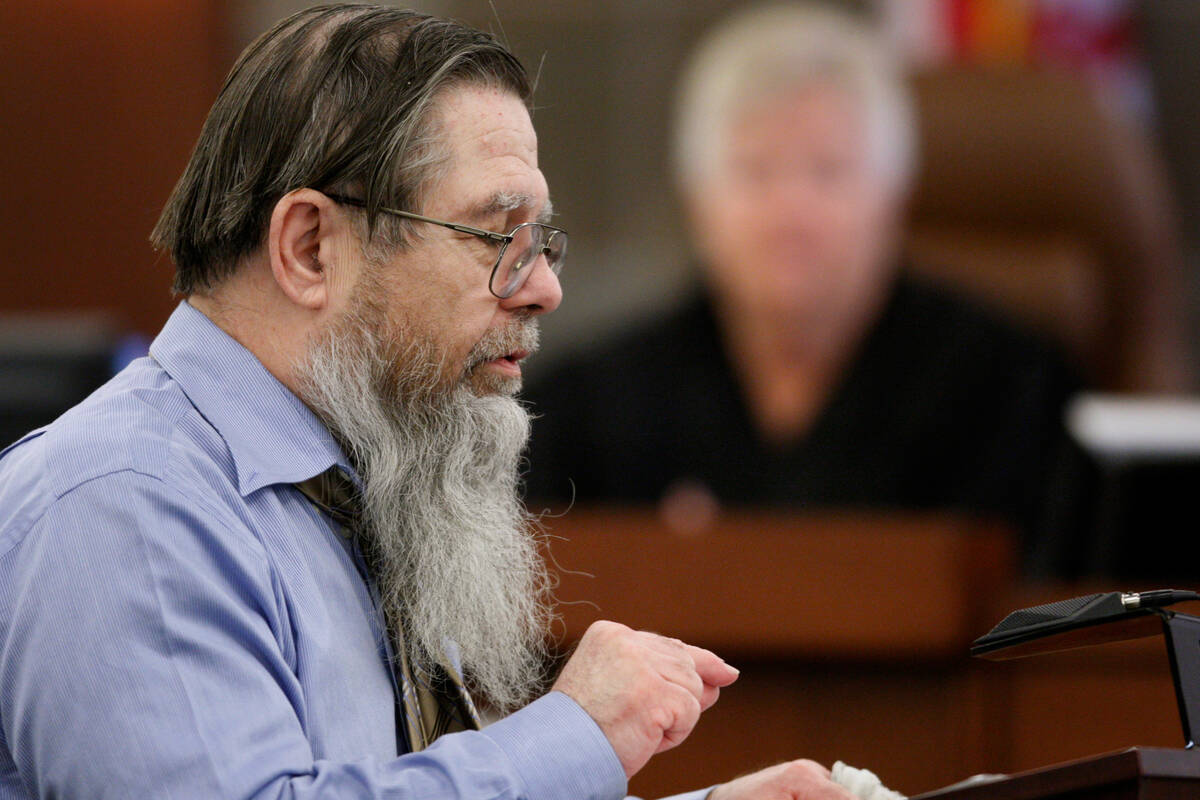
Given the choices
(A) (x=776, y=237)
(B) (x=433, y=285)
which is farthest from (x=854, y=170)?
(B) (x=433, y=285)

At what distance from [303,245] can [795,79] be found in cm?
276

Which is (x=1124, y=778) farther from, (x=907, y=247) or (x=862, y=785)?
(x=907, y=247)

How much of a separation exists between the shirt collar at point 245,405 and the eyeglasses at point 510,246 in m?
0.20

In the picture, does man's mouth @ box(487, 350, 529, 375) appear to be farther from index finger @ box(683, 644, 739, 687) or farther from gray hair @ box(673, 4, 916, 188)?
gray hair @ box(673, 4, 916, 188)

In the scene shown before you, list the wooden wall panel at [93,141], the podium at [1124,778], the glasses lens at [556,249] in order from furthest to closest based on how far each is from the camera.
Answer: the wooden wall panel at [93,141] < the glasses lens at [556,249] < the podium at [1124,778]

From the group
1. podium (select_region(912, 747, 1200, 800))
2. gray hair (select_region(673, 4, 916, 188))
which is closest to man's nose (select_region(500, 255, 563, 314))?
podium (select_region(912, 747, 1200, 800))

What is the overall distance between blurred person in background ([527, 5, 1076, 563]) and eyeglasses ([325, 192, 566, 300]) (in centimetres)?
224

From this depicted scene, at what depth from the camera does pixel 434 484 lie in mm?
1740

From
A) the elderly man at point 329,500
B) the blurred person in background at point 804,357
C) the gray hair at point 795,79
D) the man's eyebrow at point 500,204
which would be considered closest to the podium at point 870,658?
the blurred person in background at point 804,357

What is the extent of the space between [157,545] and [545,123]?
3936 millimetres

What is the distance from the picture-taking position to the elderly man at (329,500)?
4.31 ft

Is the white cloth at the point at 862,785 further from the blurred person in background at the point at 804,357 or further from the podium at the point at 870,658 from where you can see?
the blurred person in background at the point at 804,357

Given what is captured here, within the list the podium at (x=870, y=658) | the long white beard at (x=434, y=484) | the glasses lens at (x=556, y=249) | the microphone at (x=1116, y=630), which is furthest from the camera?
the podium at (x=870, y=658)

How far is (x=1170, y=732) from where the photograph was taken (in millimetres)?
2930
